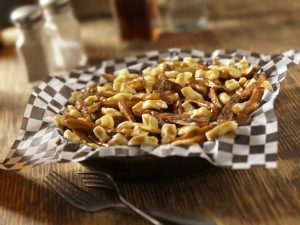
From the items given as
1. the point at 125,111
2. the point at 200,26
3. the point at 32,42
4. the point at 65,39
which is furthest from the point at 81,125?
the point at 200,26

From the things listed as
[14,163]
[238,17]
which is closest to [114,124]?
[14,163]

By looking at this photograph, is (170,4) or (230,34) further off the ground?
(170,4)

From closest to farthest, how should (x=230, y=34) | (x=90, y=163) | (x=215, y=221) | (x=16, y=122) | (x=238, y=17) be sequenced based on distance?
(x=215, y=221)
(x=90, y=163)
(x=16, y=122)
(x=230, y=34)
(x=238, y=17)

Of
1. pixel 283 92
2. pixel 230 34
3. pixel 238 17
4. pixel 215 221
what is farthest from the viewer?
pixel 238 17

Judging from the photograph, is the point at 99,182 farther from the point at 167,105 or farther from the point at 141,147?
the point at 167,105

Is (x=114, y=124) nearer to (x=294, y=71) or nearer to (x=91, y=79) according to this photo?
(x=91, y=79)

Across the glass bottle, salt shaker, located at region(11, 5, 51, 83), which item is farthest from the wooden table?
the glass bottle
